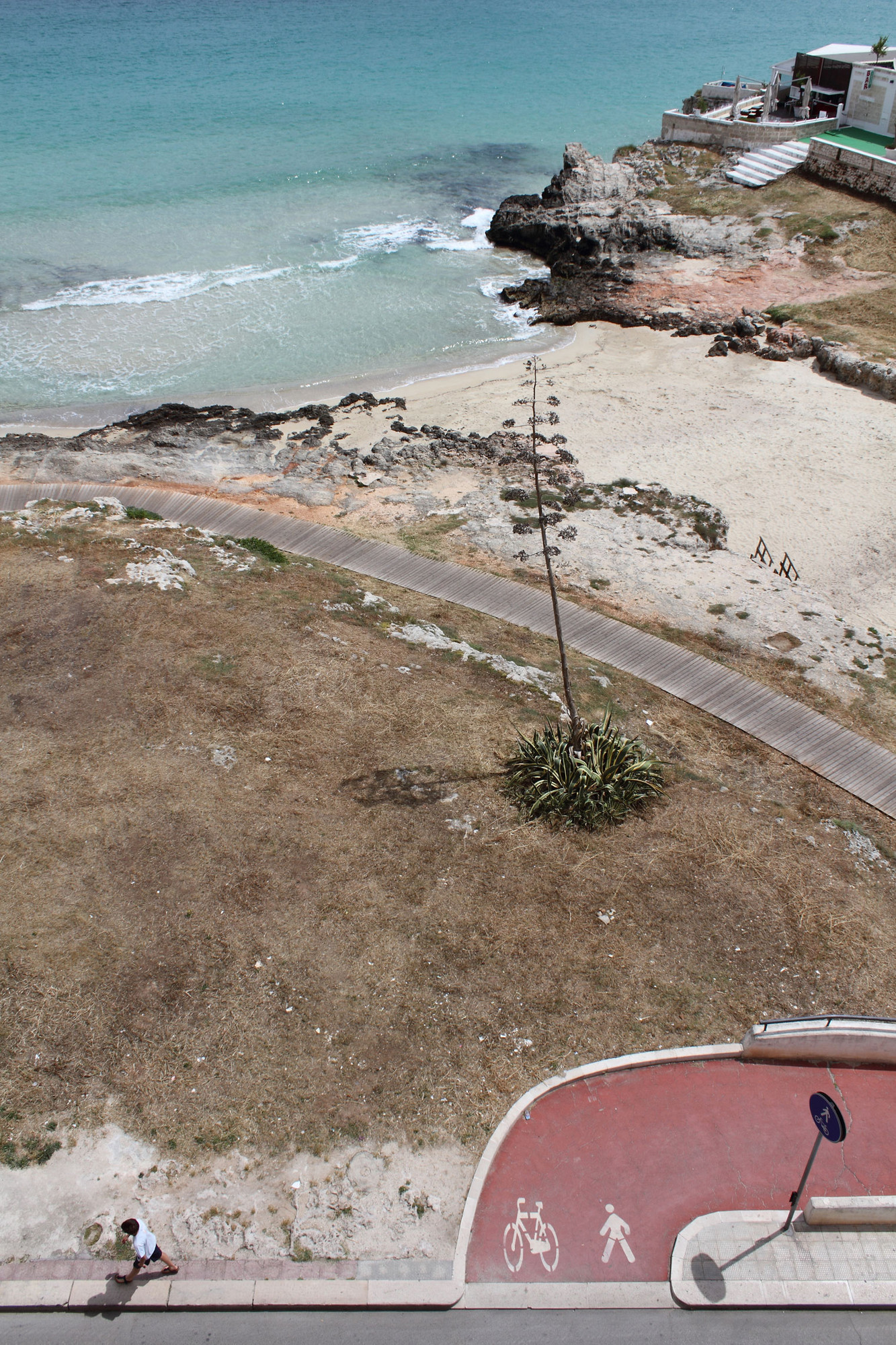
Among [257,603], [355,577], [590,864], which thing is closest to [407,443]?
[355,577]

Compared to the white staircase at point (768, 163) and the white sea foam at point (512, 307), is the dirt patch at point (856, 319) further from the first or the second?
the white staircase at point (768, 163)

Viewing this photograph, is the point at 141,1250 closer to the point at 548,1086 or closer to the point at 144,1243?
the point at 144,1243

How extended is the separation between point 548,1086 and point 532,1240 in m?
1.64

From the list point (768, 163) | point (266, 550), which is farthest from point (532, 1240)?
point (768, 163)

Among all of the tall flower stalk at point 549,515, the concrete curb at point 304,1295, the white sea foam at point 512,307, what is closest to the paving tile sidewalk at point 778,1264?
the concrete curb at point 304,1295

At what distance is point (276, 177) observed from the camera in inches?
2298

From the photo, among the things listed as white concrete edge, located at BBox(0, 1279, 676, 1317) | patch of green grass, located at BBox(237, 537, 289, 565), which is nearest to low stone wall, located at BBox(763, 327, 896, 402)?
patch of green grass, located at BBox(237, 537, 289, 565)

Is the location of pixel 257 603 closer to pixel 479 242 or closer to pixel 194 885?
pixel 194 885

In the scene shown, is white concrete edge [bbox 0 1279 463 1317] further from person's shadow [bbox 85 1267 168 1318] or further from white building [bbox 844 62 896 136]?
white building [bbox 844 62 896 136]

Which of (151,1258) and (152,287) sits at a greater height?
(152,287)

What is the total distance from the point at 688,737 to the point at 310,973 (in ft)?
28.0

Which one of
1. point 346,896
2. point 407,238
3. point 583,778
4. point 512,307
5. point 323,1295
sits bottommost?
point 323,1295

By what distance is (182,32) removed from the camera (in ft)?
336

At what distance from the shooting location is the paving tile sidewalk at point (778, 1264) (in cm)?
873
